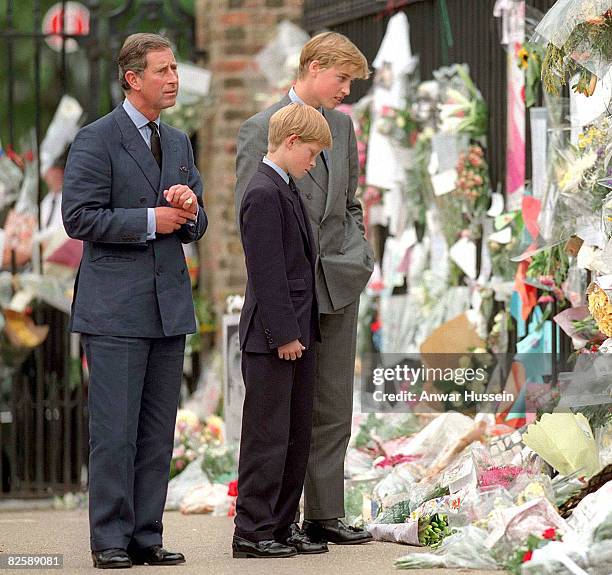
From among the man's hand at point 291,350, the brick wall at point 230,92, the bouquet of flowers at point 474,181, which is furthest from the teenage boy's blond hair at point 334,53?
the brick wall at point 230,92

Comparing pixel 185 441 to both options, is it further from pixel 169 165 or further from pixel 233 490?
pixel 169 165

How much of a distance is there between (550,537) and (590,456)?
69cm

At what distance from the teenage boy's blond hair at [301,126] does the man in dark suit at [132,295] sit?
35 centimetres

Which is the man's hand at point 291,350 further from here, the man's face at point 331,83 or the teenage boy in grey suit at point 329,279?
the man's face at point 331,83

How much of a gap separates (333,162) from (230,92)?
449 centimetres

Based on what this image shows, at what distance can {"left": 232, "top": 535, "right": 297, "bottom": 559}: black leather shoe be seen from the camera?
5262mm

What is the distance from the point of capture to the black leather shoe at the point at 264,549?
5262mm

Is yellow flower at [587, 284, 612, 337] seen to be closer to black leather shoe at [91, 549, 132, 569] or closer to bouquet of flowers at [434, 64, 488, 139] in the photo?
black leather shoe at [91, 549, 132, 569]

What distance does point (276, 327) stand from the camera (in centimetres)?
517

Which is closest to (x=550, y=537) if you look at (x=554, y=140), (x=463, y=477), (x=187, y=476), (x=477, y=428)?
(x=463, y=477)

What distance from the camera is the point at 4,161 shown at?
9.42m

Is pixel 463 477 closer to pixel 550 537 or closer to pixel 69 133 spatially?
pixel 550 537

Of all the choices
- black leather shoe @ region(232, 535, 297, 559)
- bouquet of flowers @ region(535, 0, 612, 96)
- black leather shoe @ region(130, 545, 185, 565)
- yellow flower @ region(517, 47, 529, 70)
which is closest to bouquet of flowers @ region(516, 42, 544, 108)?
yellow flower @ region(517, 47, 529, 70)

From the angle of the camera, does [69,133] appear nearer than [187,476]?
No
